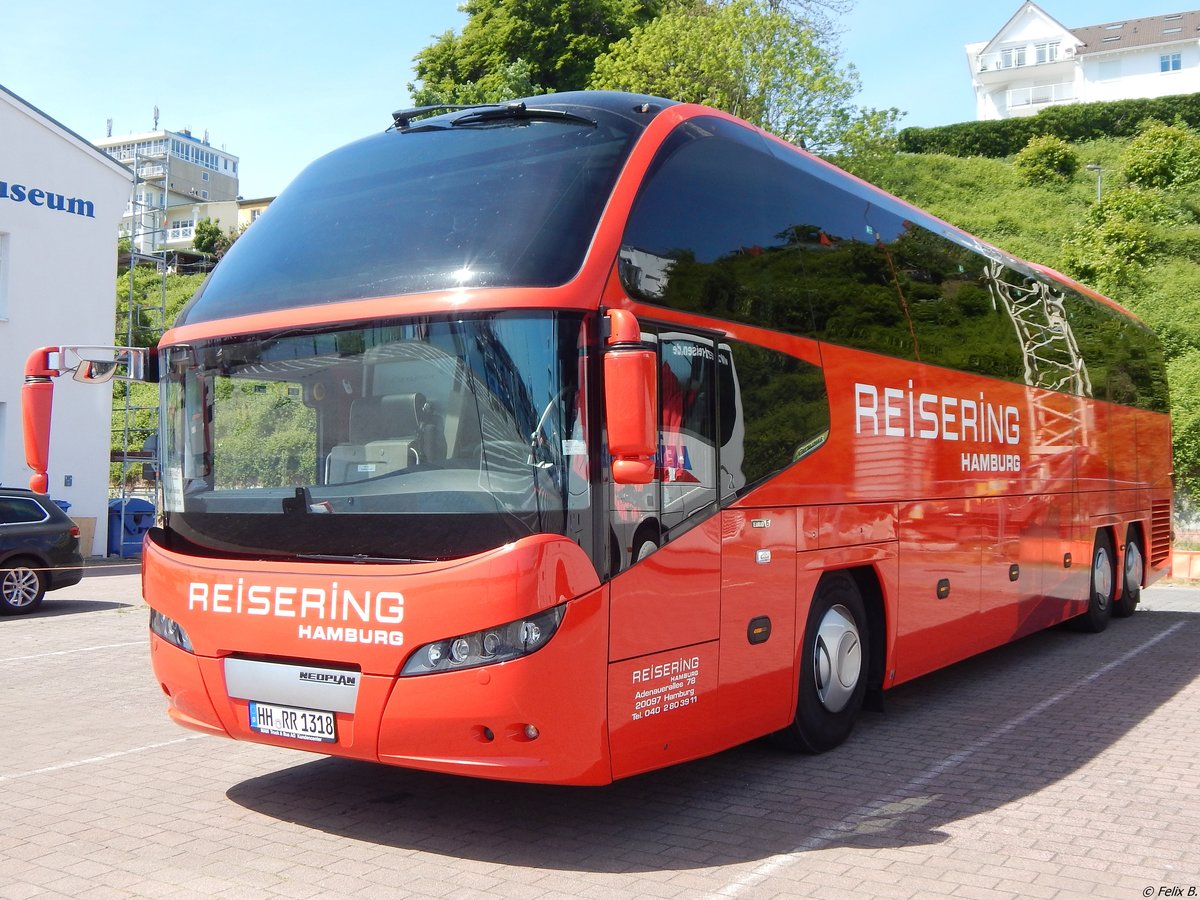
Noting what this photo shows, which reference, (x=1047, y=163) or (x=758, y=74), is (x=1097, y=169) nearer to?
(x=1047, y=163)

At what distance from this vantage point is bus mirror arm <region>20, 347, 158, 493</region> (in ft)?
19.9

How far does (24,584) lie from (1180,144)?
48.8 metres

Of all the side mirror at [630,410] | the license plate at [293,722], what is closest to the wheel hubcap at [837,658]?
the side mirror at [630,410]

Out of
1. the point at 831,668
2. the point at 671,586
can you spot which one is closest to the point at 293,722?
the point at 671,586

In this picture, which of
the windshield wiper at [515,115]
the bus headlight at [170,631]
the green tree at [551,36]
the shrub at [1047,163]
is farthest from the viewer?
the shrub at [1047,163]

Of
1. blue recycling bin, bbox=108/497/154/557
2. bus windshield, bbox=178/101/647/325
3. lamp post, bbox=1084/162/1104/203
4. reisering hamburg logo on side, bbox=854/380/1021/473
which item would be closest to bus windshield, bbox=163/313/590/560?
bus windshield, bbox=178/101/647/325

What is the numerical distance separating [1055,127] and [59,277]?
5019cm

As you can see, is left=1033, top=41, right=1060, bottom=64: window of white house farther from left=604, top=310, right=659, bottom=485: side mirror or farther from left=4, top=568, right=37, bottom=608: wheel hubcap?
left=604, top=310, right=659, bottom=485: side mirror

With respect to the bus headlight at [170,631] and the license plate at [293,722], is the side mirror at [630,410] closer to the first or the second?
the license plate at [293,722]

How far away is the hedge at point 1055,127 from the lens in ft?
187

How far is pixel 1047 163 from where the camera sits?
53.6m

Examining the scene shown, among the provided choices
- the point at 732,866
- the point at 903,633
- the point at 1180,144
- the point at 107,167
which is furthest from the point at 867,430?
the point at 1180,144

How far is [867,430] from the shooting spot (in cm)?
777

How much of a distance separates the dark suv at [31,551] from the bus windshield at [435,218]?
429 inches
